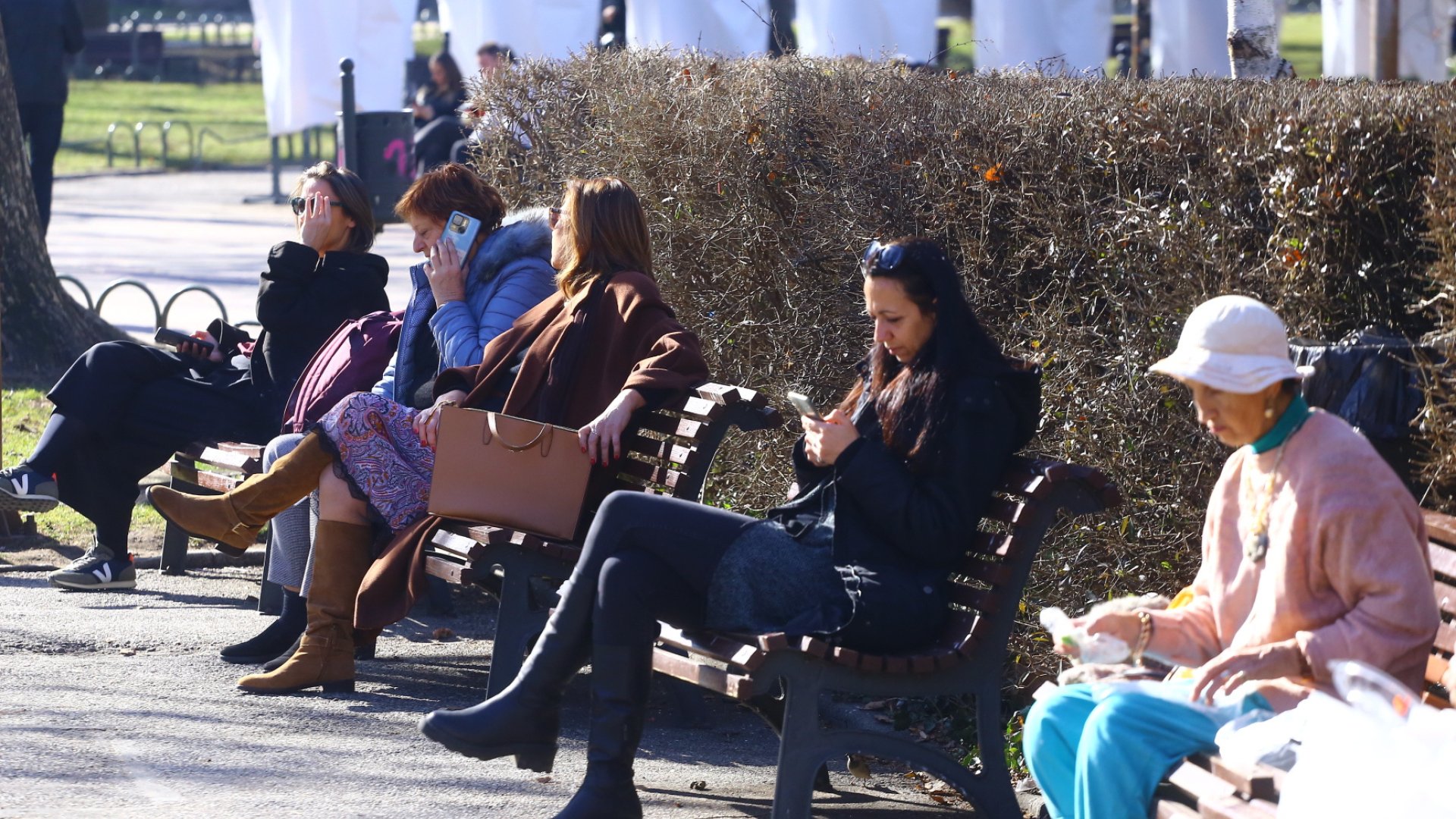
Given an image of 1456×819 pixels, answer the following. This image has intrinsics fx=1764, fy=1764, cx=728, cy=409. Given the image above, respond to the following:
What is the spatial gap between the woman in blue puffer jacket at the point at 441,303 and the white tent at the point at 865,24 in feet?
30.3

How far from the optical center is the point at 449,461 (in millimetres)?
4789

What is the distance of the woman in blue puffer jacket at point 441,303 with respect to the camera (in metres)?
5.53

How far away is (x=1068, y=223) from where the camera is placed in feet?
15.4

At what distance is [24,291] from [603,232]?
6545mm

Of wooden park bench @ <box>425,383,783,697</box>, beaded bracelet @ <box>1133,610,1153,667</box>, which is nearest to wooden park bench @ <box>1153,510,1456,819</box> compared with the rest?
beaded bracelet @ <box>1133,610,1153,667</box>

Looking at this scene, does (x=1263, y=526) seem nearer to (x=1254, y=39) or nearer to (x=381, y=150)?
(x=1254, y=39)

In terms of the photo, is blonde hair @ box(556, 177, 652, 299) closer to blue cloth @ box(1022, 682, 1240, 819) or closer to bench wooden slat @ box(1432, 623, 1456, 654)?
blue cloth @ box(1022, 682, 1240, 819)

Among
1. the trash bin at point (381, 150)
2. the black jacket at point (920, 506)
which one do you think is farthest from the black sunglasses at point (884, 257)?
the trash bin at point (381, 150)

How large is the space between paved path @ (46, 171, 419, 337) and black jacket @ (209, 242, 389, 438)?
5.29 meters

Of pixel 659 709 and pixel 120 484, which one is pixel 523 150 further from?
pixel 659 709

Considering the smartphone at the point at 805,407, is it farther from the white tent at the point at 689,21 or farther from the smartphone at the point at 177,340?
the white tent at the point at 689,21

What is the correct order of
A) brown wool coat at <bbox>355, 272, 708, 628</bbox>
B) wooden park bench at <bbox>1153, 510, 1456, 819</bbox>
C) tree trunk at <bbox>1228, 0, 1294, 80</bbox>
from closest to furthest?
wooden park bench at <bbox>1153, 510, 1456, 819</bbox>
brown wool coat at <bbox>355, 272, 708, 628</bbox>
tree trunk at <bbox>1228, 0, 1294, 80</bbox>

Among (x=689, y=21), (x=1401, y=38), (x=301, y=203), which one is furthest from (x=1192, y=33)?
(x=301, y=203)

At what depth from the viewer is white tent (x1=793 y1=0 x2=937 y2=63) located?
14969 millimetres
